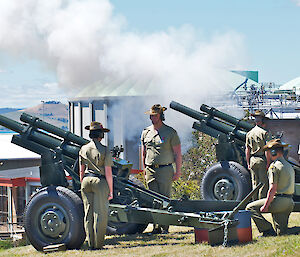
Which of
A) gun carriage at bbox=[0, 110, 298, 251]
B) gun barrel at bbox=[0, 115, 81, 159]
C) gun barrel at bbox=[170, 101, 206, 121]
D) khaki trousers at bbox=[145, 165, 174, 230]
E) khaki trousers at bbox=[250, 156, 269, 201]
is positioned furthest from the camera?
gun barrel at bbox=[170, 101, 206, 121]

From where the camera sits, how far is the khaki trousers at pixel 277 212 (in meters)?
7.58

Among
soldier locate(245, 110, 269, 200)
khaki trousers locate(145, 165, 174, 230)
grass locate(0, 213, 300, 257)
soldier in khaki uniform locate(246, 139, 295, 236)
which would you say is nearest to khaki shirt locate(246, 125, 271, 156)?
soldier locate(245, 110, 269, 200)

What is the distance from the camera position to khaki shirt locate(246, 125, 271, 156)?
938 centimetres

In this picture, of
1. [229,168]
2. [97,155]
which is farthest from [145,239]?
[229,168]

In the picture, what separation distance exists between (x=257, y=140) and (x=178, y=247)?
8.30 feet

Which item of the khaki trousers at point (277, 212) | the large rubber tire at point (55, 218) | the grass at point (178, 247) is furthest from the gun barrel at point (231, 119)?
the large rubber tire at point (55, 218)

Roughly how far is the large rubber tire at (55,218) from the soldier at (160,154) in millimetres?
1282

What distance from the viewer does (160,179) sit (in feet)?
28.8

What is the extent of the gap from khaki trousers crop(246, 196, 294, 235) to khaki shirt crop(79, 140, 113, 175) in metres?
1.76

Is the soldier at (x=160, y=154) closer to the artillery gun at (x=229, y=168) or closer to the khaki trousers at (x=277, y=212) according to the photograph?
the khaki trousers at (x=277, y=212)

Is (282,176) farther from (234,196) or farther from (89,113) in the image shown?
(89,113)

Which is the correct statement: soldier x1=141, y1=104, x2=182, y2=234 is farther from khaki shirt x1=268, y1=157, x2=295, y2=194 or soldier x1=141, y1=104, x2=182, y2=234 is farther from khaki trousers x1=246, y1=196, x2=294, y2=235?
khaki shirt x1=268, y1=157, x2=295, y2=194

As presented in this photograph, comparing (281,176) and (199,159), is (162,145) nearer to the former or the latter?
(281,176)

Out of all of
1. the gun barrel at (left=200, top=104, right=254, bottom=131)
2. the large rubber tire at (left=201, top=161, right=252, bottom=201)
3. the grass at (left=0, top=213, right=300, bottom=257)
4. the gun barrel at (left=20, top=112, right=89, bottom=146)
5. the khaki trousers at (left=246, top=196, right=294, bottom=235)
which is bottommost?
the grass at (left=0, top=213, right=300, bottom=257)
